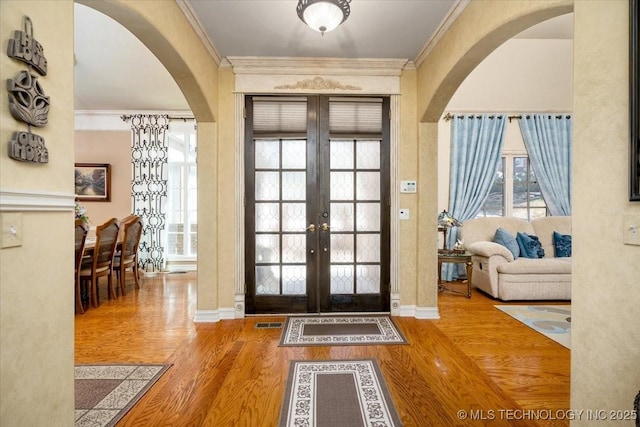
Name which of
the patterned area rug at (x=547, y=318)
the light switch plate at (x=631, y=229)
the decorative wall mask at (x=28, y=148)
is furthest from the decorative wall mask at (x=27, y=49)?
the patterned area rug at (x=547, y=318)

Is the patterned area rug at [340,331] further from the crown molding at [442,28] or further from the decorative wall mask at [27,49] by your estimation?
the crown molding at [442,28]

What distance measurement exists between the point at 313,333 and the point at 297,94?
8.29 ft

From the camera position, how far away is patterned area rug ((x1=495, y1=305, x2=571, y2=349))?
3.13 metres

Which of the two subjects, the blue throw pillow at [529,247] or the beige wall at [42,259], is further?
the blue throw pillow at [529,247]

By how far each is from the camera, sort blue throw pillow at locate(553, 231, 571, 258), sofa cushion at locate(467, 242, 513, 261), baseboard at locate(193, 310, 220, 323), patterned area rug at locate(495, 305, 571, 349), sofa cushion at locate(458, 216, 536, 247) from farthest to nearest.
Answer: sofa cushion at locate(458, 216, 536, 247)
blue throw pillow at locate(553, 231, 571, 258)
sofa cushion at locate(467, 242, 513, 261)
baseboard at locate(193, 310, 220, 323)
patterned area rug at locate(495, 305, 571, 349)

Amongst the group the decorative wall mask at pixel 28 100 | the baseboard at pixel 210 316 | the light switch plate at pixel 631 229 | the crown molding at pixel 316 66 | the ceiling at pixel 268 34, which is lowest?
the baseboard at pixel 210 316

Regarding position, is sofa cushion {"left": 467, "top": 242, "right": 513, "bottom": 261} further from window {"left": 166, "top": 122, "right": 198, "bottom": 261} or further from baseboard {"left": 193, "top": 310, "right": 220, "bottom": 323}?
window {"left": 166, "top": 122, "right": 198, "bottom": 261}

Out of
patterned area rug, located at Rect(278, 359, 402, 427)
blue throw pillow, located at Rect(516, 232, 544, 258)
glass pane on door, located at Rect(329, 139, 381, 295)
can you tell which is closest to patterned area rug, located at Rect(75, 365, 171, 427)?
patterned area rug, located at Rect(278, 359, 402, 427)

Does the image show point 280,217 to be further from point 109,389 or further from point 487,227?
point 487,227

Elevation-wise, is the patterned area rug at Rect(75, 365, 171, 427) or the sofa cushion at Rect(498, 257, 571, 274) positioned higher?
the sofa cushion at Rect(498, 257, 571, 274)

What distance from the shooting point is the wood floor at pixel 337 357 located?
1.93 metres

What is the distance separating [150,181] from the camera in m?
5.93

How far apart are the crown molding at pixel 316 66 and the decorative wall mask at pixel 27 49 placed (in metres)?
2.45

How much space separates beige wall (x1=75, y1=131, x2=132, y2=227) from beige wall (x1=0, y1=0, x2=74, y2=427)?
16.9 ft
